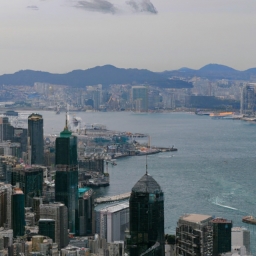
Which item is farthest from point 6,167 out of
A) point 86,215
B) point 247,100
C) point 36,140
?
point 247,100

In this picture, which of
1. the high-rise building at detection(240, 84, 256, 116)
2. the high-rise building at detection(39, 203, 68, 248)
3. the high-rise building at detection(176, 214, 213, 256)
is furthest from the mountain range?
the high-rise building at detection(176, 214, 213, 256)

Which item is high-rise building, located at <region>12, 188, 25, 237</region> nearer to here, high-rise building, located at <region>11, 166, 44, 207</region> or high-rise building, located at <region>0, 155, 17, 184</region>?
high-rise building, located at <region>11, 166, 44, 207</region>

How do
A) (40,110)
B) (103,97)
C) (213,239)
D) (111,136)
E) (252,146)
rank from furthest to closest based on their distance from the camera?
(103,97), (40,110), (111,136), (252,146), (213,239)

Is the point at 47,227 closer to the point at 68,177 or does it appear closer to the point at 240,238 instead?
the point at 240,238

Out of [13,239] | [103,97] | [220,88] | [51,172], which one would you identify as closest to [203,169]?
[51,172]

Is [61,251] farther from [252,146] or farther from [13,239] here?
[252,146]

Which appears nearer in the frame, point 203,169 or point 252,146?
point 203,169
